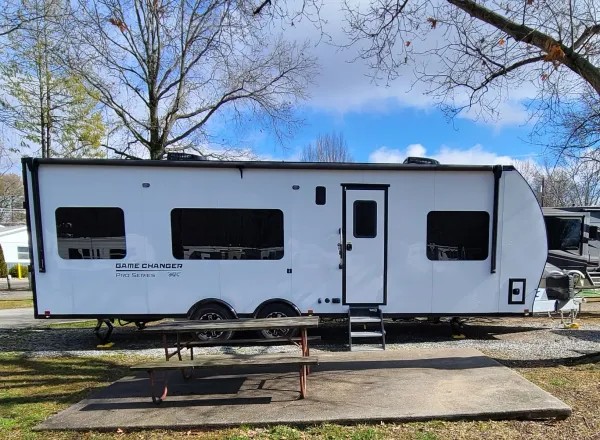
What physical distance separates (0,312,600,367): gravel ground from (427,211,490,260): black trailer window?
1.48 metres

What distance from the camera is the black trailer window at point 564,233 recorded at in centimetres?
1142

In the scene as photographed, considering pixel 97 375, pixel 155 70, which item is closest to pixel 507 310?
pixel 97 375

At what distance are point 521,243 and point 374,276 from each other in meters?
2.50

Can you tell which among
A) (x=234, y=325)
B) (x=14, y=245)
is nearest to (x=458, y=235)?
(x=234, y=325)

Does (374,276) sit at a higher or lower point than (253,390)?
higher

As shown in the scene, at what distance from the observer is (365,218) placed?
696cm

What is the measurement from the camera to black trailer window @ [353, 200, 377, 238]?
6945 millimetres

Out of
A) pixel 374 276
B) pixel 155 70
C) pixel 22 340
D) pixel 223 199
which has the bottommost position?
pixel 22 340

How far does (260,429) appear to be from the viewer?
12.1 feet

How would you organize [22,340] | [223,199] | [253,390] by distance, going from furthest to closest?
[22,340] → [223,199] → [253,390]

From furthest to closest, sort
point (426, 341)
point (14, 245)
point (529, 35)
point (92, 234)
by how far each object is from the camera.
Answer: point (14, 245) < point (426, 341) < point (92, 234) < point (529, 35)

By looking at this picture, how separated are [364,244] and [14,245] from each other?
2989cm

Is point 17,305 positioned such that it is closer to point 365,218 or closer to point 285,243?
point 285,243

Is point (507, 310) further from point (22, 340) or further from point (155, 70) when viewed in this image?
point (155, 70)
